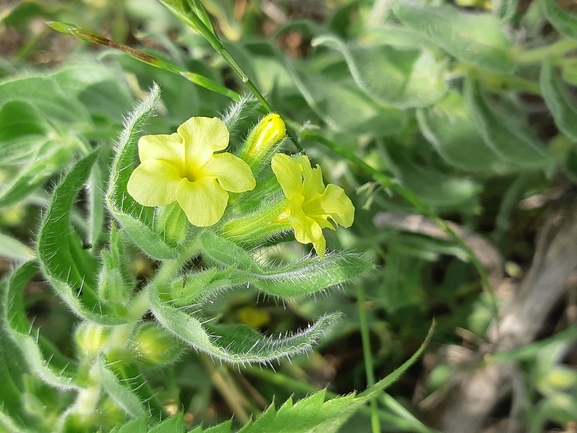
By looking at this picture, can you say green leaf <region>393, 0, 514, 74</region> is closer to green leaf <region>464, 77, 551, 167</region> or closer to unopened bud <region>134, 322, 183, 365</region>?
green leaf <region>464, 77, 551, 167</region>

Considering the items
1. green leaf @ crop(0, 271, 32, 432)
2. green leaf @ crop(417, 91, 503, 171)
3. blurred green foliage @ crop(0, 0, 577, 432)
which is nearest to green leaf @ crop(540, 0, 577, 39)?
blurred green foliage @ crop(0, 0, 577, 432)

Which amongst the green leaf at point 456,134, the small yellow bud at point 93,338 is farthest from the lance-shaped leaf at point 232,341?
the green leaf at point 456,134

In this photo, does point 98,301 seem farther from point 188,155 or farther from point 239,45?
point 239,45

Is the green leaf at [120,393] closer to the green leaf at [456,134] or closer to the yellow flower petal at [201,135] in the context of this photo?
the yellow flower petal at [201,135]

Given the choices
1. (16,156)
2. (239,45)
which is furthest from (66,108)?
(239,45)

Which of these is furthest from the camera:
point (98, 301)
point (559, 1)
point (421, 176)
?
point (559, 1)
